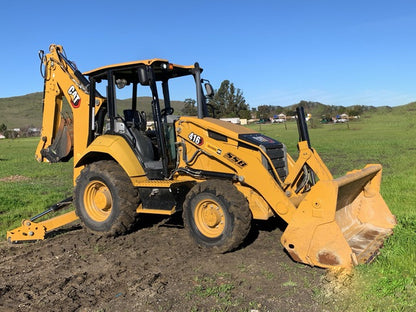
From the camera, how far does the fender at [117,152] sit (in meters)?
6.26

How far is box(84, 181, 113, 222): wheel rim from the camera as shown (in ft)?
21.3

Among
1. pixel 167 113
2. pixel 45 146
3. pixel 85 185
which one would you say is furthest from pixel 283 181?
pixel 45 146

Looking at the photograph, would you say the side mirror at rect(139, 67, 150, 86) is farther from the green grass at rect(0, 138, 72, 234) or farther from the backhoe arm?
the green grass at rect(0, 138, 72, 234)

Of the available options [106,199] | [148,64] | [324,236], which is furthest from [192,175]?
[324,236]

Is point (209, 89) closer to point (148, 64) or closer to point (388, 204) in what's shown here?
point (148, 64)

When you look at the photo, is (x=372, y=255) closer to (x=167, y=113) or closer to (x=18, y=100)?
(x=167, y=113)

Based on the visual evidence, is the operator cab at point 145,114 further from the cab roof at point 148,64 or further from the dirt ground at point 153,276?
the dirt ground at point 153,276

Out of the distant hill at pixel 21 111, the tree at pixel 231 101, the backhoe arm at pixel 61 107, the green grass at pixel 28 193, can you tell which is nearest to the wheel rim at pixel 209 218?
the backhoe arm at pixel 61 107

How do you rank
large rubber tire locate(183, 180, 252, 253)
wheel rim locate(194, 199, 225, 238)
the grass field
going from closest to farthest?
the grass field
large rubber tire locate(183, 180, 252, 253)
wheel rim locate(194, 199, 225, 238)

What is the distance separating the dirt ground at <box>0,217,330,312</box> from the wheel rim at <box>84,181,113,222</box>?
0.41 meters

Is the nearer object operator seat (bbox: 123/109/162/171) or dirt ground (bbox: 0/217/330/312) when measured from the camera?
dirt ground (bbox: 0/217/330/312)

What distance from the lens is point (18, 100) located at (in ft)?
474

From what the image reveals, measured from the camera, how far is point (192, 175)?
597cm

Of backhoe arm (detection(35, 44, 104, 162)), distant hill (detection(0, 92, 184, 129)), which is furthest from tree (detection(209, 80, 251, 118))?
backhoe arm (detection(35, 44, 104, 162))
